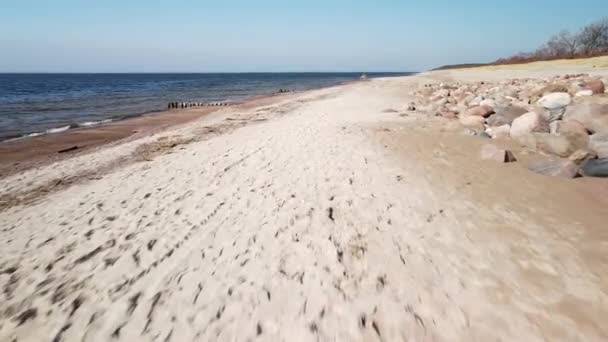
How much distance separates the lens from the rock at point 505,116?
7.98m

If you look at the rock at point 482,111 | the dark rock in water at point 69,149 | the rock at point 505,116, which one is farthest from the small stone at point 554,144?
the dark rock in water at point 69,149

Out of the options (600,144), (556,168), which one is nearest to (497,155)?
(556,168)

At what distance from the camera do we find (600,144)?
5199 mm

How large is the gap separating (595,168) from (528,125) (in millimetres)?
2377

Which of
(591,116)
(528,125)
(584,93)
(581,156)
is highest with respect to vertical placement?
(584,93)

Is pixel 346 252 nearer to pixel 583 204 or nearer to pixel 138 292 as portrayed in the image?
pixel 138 292

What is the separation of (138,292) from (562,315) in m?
3.68

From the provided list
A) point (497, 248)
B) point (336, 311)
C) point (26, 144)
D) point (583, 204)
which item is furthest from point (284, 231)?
point (26, 144)

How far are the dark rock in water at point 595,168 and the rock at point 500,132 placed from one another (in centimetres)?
244

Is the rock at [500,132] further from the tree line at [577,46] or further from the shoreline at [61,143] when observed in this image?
the tree line at [577,46]

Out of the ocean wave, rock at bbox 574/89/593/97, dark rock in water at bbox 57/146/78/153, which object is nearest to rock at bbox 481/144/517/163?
rock at bbox 574/89/593/97

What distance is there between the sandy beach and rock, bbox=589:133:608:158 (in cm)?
89

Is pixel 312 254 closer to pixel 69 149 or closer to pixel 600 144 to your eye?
pixel 600 144

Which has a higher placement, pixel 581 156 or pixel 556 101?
pixel 556 101
